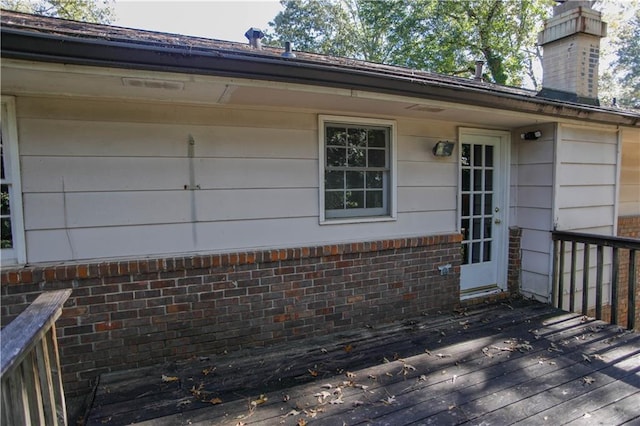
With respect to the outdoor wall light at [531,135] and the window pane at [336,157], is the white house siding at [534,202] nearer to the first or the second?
the outdoor wall light at [531,135]

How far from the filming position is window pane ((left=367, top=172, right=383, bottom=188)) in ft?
13.0

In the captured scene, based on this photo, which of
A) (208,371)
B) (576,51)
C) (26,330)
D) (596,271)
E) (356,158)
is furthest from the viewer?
(576,51)

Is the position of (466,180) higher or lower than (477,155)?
lower

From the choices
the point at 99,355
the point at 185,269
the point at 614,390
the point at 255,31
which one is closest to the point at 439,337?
the point at 614,390

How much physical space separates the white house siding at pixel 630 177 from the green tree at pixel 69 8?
1660 cm

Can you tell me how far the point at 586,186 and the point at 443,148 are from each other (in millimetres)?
2235

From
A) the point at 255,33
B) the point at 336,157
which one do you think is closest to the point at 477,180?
the point at 336,157

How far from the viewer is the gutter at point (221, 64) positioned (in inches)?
78.4

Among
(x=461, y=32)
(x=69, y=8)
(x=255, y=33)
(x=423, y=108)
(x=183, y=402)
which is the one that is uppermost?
(x=69, y=8)

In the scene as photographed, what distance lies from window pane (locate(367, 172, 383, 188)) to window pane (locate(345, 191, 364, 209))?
0.15m

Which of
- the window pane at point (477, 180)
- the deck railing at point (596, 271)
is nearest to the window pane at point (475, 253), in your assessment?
the window pane at point (477, 180)

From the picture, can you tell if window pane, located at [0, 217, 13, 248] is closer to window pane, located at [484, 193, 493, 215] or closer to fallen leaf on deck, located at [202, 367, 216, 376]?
fallen leaf on deck, located at [202, 367, 216, 376]

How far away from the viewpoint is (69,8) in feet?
45.9

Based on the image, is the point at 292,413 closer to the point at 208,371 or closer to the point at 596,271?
the point at 208,371
